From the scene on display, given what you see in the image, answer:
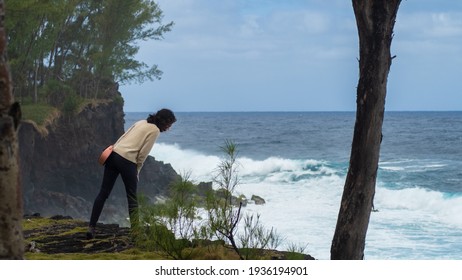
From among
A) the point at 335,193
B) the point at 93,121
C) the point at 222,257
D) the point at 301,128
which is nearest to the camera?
the point at 222,257

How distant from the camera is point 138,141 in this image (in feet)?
21.1

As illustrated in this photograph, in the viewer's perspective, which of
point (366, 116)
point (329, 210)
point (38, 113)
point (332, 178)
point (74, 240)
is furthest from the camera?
point (332, 178)

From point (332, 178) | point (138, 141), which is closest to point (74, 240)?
point (138, 141)

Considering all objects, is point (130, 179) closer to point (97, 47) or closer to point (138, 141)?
point (138, 141)

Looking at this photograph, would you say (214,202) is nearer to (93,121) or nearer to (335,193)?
(93,121)

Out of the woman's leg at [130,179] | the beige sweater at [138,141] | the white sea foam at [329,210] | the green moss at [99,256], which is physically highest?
the beige sweater at [138,141]

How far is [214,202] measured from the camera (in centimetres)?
567

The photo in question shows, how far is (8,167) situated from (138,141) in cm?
268

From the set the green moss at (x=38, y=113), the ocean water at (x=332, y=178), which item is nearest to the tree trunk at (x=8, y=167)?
the ocean water at (x=332, y=178)

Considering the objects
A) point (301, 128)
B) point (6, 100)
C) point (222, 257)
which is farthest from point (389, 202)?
point (301, 128)

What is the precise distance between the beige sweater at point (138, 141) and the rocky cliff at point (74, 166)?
13576 millimetres

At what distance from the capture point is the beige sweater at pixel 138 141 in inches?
252

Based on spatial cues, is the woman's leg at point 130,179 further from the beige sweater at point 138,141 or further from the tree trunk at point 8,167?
the tree trunk at point 8,167
